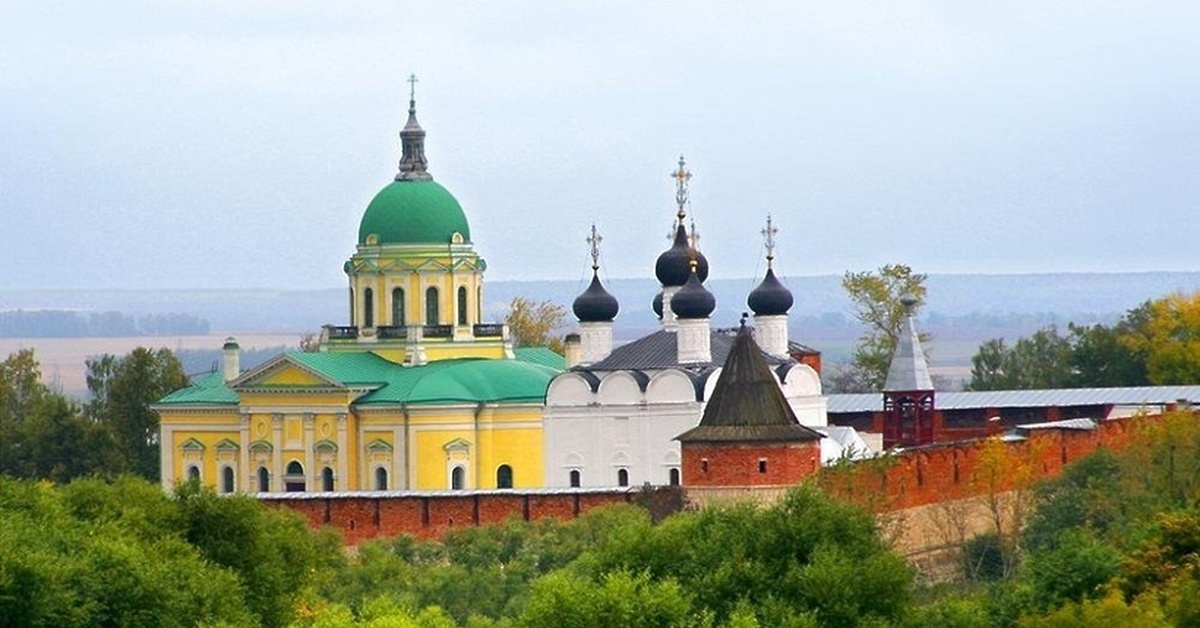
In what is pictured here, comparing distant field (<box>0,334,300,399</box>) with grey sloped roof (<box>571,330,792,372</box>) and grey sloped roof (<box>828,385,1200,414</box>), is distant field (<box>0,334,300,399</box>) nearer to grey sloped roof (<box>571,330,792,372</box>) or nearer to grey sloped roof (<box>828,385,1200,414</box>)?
grey sloped roof (<box>828,385,1200,414</box>)

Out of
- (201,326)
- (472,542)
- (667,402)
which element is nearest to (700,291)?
(667,402)

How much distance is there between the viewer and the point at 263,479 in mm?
51812

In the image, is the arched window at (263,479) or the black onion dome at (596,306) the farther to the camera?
the arched window at (263,479)

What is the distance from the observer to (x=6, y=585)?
30375mm

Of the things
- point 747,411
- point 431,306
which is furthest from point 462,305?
point 747,411

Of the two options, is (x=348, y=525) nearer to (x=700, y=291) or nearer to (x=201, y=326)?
(x=700, y=291)

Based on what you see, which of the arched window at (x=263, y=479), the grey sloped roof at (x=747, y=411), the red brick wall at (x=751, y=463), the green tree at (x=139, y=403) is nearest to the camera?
the red brick wall at (x=751, y=463)

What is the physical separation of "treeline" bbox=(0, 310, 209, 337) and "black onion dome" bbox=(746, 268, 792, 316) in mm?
106875

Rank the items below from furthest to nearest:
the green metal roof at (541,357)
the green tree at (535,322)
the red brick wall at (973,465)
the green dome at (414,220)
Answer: the green tree at (535,322)
the green metal roof at (541,357)
the green dome at (414,220)
the red brick wall at (973,465)

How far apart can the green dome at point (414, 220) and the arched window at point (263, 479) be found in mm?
3860

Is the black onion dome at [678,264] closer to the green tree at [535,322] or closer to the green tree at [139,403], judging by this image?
the green tree at [139,403]

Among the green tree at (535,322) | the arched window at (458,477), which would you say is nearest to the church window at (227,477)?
the arched window at (458,477)

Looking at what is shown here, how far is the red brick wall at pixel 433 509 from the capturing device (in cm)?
4250

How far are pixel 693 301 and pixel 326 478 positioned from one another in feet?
19.9
